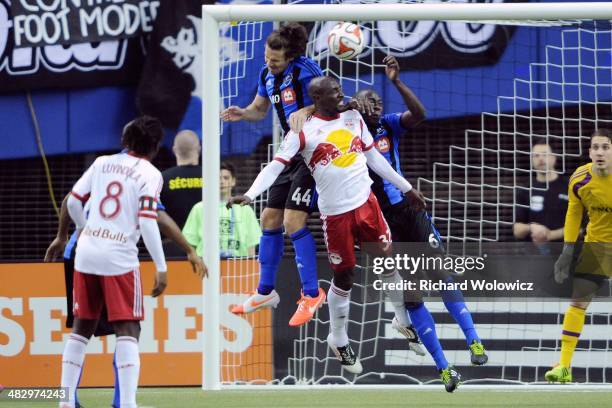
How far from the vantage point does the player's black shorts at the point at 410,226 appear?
9.85 meters

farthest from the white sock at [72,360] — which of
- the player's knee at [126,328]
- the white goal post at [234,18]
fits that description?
the white goal post at [234,18]

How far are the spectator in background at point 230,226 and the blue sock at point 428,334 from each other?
1531 millimetres

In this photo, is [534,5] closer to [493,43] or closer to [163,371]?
[493,43]

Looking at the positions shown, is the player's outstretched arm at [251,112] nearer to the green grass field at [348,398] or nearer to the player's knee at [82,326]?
the green grass field at [348,398]

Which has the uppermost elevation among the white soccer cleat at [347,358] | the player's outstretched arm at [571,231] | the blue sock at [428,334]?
the player's outstretched arm at [571,231]

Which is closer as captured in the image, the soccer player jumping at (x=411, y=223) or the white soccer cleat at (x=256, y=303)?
the soccer player jumping at (x=411, y=223)

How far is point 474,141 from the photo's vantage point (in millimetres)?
12750

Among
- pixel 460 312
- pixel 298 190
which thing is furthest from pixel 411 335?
pixel 298 190

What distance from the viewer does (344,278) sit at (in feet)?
31.1

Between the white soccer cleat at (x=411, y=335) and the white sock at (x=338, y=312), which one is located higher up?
the white sock at (x=338, y=312)

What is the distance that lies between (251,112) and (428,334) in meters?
1.97

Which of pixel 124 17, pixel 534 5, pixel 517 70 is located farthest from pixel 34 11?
pixel 534 5

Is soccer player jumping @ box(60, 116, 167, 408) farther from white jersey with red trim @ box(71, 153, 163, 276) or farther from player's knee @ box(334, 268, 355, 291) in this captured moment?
player's knee @ box(334, 268, 355, 291)

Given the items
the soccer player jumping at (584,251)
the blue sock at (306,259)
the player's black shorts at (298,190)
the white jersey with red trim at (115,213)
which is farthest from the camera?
the soccer player jumping at (584,251)
